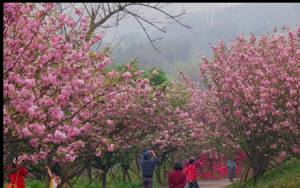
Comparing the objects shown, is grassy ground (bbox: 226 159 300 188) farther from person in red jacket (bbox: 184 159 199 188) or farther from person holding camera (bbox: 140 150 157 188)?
person holding camera (bbox: 140 150 157 188)

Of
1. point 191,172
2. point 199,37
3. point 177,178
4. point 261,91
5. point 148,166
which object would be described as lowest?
point 177,178

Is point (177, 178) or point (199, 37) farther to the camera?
point (199, 37)

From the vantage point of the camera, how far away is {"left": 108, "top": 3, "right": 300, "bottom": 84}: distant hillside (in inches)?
4284

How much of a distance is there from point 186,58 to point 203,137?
352 feet

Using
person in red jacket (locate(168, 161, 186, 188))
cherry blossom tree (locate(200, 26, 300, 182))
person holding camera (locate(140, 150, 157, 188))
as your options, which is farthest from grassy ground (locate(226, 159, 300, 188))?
person holding camera (locate(140, 150, 157, 188))

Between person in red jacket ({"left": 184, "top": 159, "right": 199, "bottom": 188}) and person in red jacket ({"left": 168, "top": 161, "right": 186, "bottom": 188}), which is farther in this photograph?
person in red jacket ({"left": 184, "top": 159, "right": 199, "bottom": 188})

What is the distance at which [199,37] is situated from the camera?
159 m

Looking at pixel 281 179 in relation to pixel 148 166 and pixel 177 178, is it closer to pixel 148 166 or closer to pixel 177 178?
pixel 177 178

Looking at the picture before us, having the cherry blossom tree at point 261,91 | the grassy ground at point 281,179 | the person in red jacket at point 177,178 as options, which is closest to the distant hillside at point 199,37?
the grassy ground at point 281,179

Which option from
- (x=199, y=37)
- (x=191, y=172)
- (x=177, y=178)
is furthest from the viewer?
(x=199, y=37)

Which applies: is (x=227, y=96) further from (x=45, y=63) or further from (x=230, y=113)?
(x=45, y=63)

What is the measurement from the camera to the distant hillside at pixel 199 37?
10881 centimetres

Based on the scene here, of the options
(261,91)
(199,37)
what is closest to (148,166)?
(261,91)

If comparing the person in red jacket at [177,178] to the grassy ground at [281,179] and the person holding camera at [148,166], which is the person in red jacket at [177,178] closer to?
the person holding camera at [148,166]
